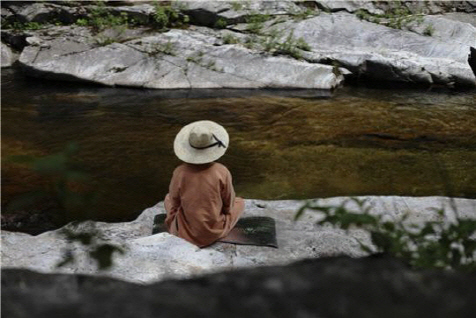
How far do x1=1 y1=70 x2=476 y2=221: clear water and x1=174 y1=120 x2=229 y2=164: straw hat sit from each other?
5.36ft

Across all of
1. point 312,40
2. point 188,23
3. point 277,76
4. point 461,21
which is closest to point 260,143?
point 277,76

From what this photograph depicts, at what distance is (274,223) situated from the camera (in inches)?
189

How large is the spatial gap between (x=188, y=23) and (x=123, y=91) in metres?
2.81

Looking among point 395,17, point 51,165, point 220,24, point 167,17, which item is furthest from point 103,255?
point 395,17

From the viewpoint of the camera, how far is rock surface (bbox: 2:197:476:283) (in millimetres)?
3777

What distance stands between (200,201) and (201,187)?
13 cm

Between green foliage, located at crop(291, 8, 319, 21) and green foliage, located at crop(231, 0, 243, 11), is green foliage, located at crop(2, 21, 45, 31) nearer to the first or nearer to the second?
green foliage, located at crop(231, 0, 243, 11)

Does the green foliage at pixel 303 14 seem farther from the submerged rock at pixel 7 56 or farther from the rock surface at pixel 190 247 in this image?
the rock surface at pixel 190 247

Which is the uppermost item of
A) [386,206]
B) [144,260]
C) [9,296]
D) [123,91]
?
[9,296]

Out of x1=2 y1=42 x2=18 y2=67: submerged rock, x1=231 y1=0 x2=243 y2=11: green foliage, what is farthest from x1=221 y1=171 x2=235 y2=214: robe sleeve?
x1=2 y1=42 x2=18 y2=67: submerged rock

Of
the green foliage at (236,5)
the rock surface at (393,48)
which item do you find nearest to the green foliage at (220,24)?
the green foliage at (236,5)

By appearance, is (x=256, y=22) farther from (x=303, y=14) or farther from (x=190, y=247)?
(x=190, y=247)

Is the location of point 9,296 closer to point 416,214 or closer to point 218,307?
point 218,307

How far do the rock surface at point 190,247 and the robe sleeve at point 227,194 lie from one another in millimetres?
341
